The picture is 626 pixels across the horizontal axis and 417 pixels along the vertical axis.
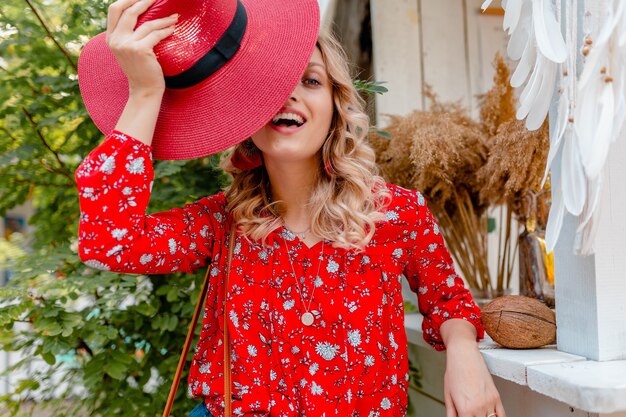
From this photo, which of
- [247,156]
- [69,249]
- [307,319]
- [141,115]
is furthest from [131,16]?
[69,249]

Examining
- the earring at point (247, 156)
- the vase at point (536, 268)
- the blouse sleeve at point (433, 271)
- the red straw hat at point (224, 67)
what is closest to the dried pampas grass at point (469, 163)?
the vase at point (536, 268)

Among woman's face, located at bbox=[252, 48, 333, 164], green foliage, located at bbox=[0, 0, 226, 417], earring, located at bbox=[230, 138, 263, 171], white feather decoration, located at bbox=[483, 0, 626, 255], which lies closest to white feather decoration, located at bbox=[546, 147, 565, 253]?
white feather decoration, located at bbox=[483, 0, 626, 255]

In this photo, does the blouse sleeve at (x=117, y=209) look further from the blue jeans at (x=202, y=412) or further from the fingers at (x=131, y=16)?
the blue jeans at (x=202, y=412)

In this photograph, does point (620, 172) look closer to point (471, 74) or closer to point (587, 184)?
point (587, 184)

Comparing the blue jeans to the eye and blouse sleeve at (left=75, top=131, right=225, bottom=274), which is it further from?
the eye

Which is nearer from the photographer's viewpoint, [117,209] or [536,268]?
[117,209]

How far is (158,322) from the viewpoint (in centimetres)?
196

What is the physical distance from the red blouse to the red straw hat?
0.12 m

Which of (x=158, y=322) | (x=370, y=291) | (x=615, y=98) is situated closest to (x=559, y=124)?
(x=615, y=98)

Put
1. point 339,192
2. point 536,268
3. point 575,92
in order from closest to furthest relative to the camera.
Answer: point 575,92 → point 339,192 → point 536,268

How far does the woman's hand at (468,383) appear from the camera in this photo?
1.26 meters

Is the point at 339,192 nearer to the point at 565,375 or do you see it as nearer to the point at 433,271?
the point at 433,271

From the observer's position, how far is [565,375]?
1.08 m

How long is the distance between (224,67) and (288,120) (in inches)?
8.3
